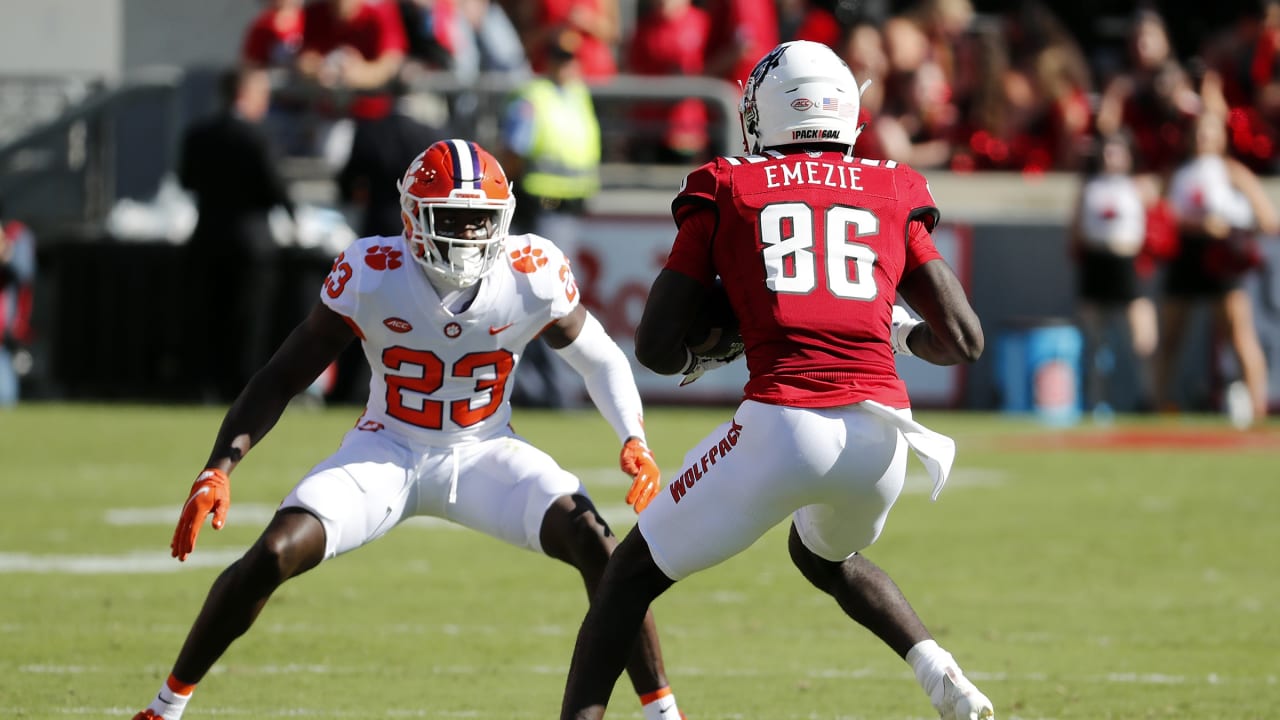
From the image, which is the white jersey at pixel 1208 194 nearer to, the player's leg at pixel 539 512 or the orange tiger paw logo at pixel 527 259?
the orange tiger paw logo at pixel 527 259

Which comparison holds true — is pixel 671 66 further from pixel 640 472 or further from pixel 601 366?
pixel 640 472

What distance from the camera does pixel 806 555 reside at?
16.1 ft

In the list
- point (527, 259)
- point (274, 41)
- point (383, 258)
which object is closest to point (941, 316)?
point (527, 259)

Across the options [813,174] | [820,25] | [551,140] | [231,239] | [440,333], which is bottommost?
[231,239]

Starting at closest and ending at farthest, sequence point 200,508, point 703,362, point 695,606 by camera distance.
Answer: point 703,362 < point 200,508 < point 695,606

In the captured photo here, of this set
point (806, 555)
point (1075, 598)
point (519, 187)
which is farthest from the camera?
point (519, 187)

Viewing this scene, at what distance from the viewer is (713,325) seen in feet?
15.4

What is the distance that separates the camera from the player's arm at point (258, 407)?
491 centimetres

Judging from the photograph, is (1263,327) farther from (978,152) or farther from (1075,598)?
(1075,598)

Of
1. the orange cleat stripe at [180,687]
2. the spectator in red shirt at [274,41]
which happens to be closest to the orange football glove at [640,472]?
the orange cleat stripe at [180,687]

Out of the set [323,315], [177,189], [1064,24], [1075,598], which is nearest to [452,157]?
[323,315]

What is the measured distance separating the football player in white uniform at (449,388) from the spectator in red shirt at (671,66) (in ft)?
31.3

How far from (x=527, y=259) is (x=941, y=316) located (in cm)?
144

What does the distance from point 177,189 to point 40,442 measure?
144 inches
